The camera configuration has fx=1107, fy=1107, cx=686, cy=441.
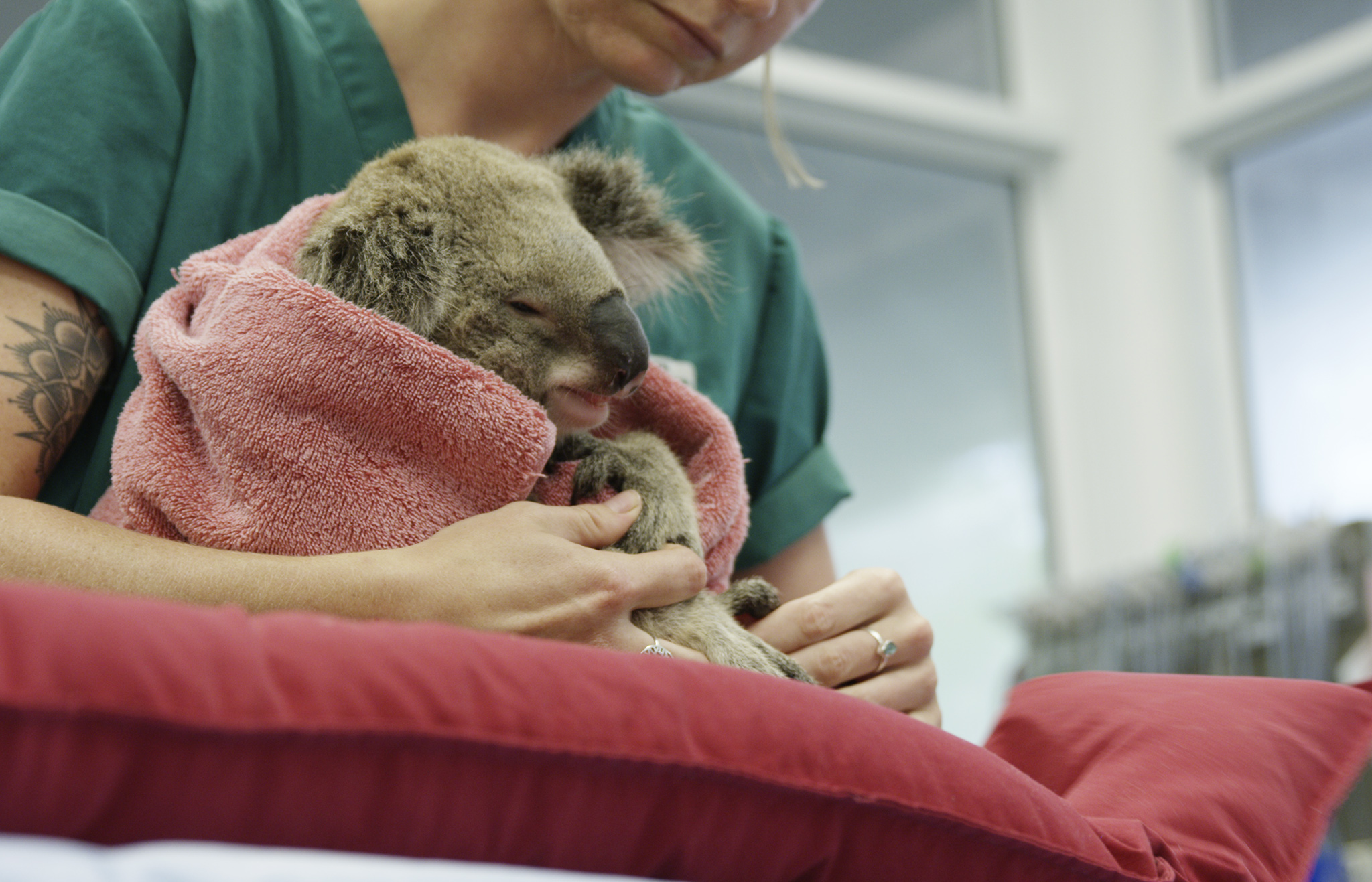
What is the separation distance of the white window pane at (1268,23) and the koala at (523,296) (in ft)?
10.4

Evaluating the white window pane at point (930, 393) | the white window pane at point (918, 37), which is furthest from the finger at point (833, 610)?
the white window pane at point (918, 37)

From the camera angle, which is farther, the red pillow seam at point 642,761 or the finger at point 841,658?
the finger at point 841,658

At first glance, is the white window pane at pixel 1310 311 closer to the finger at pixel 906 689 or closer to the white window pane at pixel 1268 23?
the white window pane at pixel 1268 23

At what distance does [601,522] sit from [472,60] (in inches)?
23.8

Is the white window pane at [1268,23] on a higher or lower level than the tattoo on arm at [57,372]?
higher

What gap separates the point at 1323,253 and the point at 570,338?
10.1 ft

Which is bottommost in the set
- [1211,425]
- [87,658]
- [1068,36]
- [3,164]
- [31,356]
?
[1211,425]

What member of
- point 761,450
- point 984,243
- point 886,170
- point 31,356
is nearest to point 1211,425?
point 984,243

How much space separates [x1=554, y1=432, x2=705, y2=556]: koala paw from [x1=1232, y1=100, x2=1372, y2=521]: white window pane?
8.61 feet

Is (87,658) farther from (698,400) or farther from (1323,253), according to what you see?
(1323,253)

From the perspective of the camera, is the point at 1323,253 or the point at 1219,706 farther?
the point at 1323,253

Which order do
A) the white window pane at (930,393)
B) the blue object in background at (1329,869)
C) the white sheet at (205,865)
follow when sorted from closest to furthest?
1. the white sheet at (205,865)
2. the blue object in background at (1329,869)
3. the white window pane at (930,393)

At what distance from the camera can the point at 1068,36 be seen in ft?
12.0

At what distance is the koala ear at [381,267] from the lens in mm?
806
